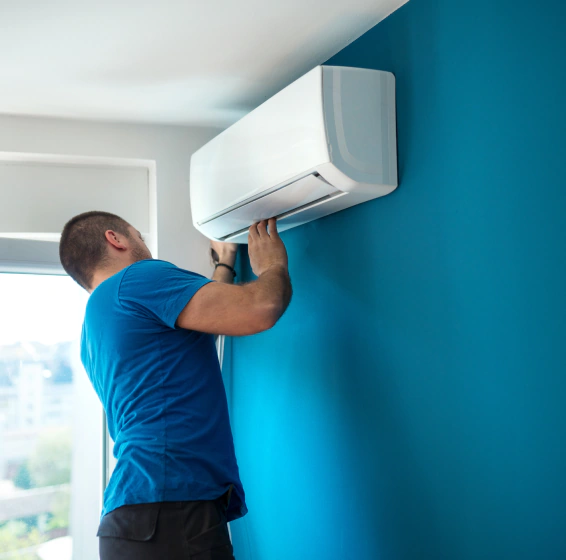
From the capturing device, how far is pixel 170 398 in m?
1.41

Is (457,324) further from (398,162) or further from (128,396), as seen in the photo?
(128,396)

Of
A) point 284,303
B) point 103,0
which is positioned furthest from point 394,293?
point 103,0

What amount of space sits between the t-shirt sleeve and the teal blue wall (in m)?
0.41

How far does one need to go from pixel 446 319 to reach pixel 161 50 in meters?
0.96

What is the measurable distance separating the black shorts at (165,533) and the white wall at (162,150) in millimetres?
937

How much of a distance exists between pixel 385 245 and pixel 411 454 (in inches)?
17.7

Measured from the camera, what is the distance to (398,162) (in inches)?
54.8

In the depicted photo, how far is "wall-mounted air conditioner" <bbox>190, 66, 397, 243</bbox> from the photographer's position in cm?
132

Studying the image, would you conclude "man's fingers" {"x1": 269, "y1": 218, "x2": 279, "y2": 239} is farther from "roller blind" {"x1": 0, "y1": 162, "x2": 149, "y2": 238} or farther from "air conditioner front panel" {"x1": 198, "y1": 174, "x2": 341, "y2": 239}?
"roller blind" {"x1": 0, "y1": 162, "x2": 149, "y2": 238}

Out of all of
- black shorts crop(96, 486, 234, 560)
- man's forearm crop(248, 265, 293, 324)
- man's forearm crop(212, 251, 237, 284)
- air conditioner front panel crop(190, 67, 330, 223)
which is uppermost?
air conditioner front panel crop(190, 67, 330, 223)

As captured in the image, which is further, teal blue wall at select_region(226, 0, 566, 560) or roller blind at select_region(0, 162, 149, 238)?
roller blind at select_region(0, 162, 149, 238)

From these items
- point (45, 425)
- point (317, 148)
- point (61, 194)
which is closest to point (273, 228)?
point (317, 148)

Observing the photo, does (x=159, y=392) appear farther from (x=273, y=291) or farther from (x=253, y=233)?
(x=253, y=233)

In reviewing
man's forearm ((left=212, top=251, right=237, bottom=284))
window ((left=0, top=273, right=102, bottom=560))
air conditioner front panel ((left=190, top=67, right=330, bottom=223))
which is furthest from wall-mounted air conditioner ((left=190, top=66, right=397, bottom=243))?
window ((left=0, top=273, right=102, bottom=560))
